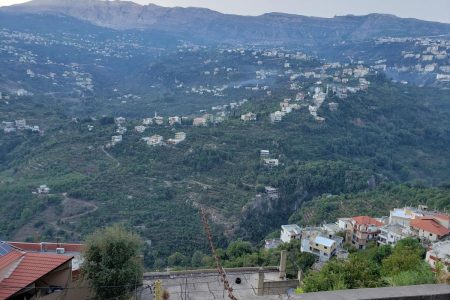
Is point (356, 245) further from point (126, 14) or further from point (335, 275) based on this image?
point (126, 14)

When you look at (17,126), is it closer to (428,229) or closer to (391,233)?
(391,233)

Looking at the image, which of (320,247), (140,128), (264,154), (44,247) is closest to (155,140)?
(140,128)

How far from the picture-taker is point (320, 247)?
18.3 meters

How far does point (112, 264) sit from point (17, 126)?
1627 inches

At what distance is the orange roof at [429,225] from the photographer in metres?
18.3

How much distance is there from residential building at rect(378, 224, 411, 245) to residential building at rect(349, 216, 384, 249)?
0.99ft

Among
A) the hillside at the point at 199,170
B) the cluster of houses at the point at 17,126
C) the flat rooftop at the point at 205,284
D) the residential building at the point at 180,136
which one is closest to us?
the flat rooftop at the point at 205,284

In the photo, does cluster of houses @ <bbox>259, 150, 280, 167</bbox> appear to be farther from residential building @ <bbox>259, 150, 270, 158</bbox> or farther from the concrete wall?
the concrete wall

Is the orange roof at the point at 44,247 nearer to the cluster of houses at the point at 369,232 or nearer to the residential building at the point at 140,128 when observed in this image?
the cluster of houses at the point at 369,232

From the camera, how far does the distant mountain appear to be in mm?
167000

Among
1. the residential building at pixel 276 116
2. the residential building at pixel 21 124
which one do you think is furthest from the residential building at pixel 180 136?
the residential building at pixel 21 124

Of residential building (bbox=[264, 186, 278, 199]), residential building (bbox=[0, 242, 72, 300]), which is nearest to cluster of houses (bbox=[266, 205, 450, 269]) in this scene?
residential building (bbox=[264, 186, 278, 199])

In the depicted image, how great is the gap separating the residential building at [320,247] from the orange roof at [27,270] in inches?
513

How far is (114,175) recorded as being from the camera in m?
32.1
